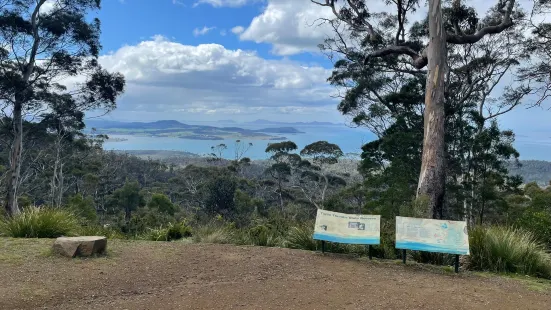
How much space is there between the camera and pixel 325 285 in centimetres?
504

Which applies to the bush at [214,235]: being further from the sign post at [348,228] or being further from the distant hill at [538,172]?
the distant hill at [538,172]

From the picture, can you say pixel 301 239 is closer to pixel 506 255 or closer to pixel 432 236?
pixel 432 236

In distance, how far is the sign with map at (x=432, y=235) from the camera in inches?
229

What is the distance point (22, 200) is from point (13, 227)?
2104cm

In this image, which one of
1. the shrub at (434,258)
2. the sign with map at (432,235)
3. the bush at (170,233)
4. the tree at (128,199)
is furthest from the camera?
the tree at (128,199)

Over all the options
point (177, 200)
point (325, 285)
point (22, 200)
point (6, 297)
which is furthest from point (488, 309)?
point (177, 200)

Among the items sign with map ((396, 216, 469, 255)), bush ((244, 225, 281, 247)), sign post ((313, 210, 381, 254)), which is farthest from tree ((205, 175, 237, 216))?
sign with map ((396, 216, 469, 255))

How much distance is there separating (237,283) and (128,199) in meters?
31.7

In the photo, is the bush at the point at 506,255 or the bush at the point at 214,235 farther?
the bush at the point at 214,235

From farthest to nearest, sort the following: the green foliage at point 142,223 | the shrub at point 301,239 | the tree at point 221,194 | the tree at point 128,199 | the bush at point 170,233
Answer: the tree at point 128,199 < the tree at point 221,194 < the green foliage at point 142,223 < the bush at point 170,233 < the shrub at point 301,239

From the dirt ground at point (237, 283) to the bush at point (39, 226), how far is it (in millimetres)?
885

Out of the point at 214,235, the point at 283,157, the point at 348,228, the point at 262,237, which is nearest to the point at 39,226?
the point at 214,235

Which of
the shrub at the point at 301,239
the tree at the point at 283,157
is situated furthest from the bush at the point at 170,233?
the tree at the point at 283,157

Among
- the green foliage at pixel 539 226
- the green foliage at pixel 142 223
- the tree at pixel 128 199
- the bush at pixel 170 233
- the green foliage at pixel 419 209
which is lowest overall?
the tree at pixel 128 199
